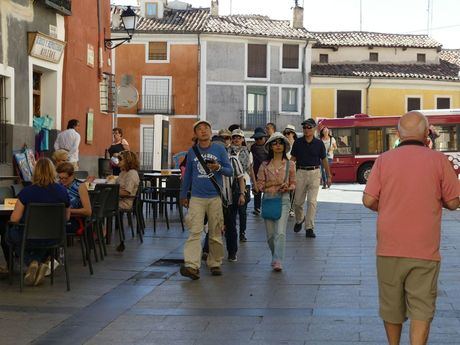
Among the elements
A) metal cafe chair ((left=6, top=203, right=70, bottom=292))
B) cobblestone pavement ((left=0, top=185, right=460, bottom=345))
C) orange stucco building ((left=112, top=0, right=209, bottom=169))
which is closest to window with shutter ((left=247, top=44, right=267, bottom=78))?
orange stucco building ((left=112, top=0, right=209, bottom=169))

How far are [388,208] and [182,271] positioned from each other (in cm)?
450

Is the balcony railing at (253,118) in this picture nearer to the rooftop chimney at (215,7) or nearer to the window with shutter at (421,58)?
the rooftop chimney at (215,7)

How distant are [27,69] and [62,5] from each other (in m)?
2.03

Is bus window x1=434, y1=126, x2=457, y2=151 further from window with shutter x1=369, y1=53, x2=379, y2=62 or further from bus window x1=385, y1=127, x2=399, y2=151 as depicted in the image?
window with shutter x1=369, y1=53, x2=379, y2=62

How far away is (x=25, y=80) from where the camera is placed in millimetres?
15164

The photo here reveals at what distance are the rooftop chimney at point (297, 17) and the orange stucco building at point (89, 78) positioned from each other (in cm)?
3747

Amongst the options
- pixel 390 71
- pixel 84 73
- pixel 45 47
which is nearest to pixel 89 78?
pixel 84 73

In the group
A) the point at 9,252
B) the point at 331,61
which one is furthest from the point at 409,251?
the point at 331,61

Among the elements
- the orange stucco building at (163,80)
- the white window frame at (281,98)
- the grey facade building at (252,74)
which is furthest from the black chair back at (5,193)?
the white window frame at (281,98)

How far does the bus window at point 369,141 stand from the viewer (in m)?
35.9

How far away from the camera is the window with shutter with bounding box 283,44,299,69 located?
182 ft

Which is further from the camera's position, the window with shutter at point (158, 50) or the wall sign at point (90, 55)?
the window with shutter at point (158, 50)

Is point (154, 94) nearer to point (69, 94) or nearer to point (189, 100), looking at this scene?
point (189, 100)

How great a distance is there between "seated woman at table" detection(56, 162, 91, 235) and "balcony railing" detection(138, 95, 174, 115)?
139 feet
